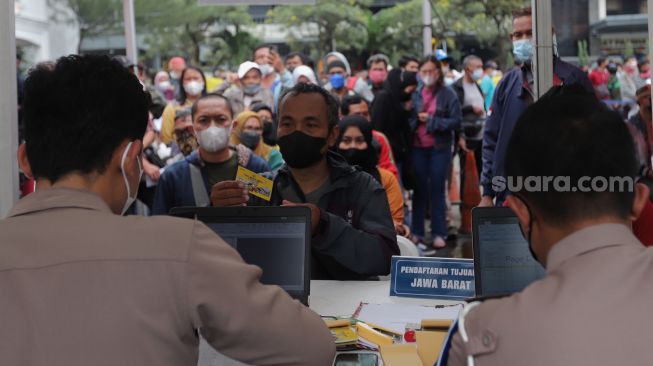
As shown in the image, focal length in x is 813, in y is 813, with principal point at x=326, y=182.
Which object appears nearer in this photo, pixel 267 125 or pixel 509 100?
pixel 509 100

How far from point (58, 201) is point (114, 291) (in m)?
0.22

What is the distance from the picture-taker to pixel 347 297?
286 cm

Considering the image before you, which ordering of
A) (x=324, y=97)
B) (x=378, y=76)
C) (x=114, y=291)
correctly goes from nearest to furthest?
(x=114, y=291), (x=324, y=97), (x=378, y=76)

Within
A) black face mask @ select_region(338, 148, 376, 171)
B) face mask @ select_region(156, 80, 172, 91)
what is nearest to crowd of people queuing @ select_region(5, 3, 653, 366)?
black face mask @ select_region(338, 148, 376, 171)

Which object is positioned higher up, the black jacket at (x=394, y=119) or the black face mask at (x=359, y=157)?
the black jacket at (x=394, y=119)

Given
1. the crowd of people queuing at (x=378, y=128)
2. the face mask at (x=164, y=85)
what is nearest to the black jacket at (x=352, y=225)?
the crowd of people queuing at (x=378, y=128)

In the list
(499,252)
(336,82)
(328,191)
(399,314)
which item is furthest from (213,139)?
(336,82)

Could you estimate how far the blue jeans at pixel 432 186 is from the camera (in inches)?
308

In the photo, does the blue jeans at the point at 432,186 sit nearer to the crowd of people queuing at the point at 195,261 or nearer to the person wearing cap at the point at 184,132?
the person wearing cap at the point at 184,132

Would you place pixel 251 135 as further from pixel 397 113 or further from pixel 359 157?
pixel 397 113

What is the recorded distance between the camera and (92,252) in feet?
4.89

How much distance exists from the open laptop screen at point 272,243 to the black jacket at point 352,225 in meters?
0.39

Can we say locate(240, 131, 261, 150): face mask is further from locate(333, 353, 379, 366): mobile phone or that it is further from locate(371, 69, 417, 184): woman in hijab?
locate(333, 353, 379, 366): mobile phone

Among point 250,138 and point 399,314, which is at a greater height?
point 250,138
